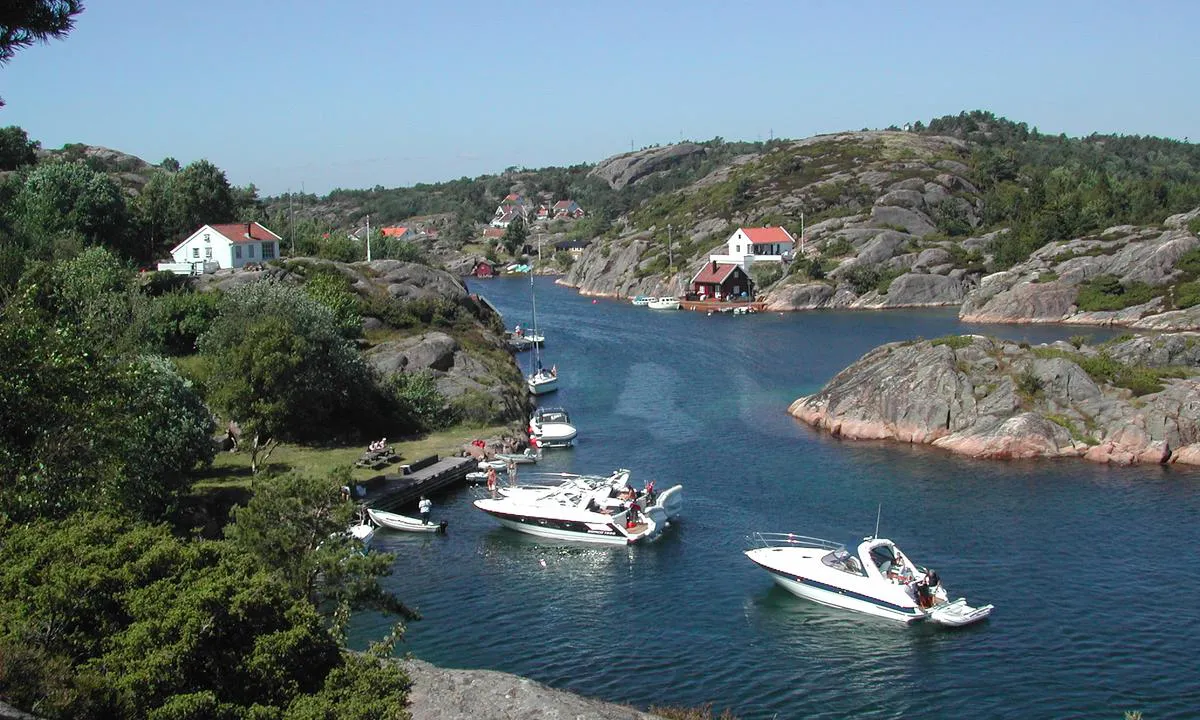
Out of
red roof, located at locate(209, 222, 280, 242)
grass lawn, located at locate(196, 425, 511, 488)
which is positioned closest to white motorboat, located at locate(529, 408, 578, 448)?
grass lawn, located at locate(196, 425, 511, 488)

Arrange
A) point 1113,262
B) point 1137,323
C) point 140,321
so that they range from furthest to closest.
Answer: point 1113,262 < point 1137,323 < point 140,321

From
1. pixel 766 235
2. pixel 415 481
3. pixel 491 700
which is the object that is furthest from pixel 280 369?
pixel 766 235

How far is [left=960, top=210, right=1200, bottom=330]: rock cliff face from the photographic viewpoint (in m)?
106

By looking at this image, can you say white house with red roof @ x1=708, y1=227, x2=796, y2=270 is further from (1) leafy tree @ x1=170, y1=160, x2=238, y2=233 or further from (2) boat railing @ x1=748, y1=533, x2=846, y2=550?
(2) boat railing @ x1=748, y1=533, x2=846, y2=550

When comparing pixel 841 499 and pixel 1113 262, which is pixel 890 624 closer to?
pixel 841 499

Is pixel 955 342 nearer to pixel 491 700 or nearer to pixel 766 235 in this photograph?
pixel 491 700

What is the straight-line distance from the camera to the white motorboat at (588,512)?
144 ft

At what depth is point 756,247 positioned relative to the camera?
5787 inches

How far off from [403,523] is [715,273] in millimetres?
101920

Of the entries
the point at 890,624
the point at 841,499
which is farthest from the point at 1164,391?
the point at 890,624

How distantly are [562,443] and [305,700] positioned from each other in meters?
41.5

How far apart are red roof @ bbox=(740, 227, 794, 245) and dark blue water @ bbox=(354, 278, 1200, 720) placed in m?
84.4

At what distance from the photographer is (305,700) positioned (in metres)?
18.0

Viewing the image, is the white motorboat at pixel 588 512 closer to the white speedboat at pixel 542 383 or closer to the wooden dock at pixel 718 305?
the white speedboat at pixel 542 383
